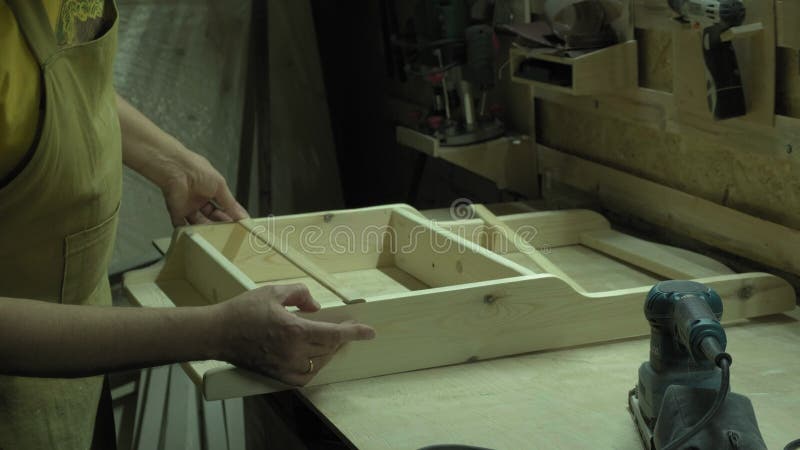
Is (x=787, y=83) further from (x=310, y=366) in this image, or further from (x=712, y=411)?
(x=310, y=366)

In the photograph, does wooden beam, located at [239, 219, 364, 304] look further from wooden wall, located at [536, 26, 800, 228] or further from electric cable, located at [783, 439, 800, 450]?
wooden wall, located at [536, 26, 800, 228]

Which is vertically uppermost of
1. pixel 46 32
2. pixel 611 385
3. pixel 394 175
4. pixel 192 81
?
pixel 46 32

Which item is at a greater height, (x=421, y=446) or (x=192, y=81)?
(x=192, y=81)

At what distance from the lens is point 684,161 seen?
1873mm

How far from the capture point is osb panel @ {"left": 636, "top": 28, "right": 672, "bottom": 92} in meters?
1.86

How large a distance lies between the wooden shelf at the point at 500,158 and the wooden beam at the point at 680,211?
0.04 m

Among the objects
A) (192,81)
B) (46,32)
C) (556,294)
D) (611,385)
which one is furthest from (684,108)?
(192,81)

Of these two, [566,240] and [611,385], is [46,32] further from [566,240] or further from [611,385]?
[566,240]

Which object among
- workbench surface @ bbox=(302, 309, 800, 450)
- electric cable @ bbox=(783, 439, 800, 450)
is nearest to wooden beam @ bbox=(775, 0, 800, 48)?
workbench surface @ bbox=(302, 309, 800, 450)

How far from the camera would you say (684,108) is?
179 cm

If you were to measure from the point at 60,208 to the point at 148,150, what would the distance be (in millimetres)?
456

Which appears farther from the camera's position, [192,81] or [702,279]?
[192,81]

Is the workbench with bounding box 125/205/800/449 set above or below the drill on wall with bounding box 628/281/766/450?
below

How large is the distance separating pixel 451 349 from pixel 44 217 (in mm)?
587
